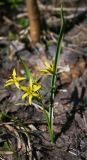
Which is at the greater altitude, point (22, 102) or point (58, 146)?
point (22, 102)

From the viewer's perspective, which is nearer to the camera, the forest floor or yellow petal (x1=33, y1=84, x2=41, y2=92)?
yellow petal (x1=33, y1=84, x2=41, y2=92)

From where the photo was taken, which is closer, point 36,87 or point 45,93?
point 36,87

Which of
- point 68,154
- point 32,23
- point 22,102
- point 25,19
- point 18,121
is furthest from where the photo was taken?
point 25,19

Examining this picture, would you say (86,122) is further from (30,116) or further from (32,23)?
(32,23)

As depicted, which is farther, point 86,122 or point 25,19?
point 25,19

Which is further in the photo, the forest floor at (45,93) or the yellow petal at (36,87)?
the forest floor at (45,93)

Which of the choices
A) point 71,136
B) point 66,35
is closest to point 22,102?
point 71,136

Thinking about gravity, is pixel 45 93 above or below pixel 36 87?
below

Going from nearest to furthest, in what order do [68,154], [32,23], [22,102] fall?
1. [68,154]
2. [22,102]
3. [32,23]
